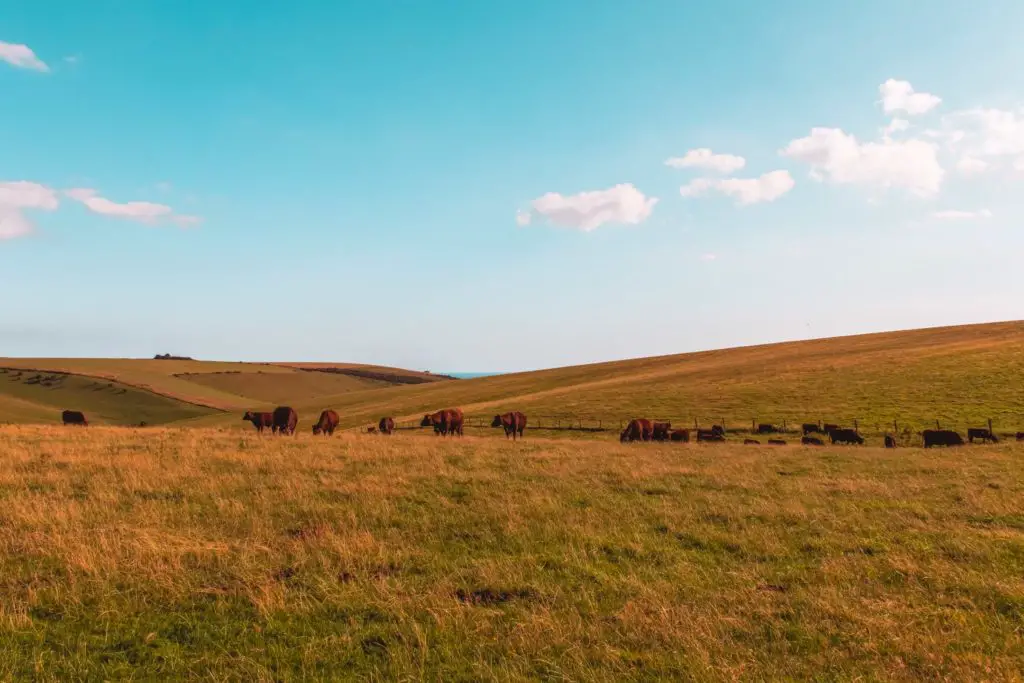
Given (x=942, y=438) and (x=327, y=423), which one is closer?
(x=942, y=438)

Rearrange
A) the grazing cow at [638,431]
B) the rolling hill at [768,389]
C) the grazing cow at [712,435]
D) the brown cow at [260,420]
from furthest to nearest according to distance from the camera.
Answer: the rolling hill at [768,389], the brown cow at [260,420], the grazing cow at [638,431], the grazing cow at [712,435]

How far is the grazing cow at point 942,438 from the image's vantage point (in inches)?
1067

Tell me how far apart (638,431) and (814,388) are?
24617 mm

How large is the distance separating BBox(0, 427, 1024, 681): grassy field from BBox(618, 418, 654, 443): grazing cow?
1725 centimetres

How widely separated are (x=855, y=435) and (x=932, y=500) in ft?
62.2

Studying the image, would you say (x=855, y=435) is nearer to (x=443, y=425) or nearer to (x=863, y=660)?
(x=443, y=425)

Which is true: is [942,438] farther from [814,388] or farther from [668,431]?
[814,388]

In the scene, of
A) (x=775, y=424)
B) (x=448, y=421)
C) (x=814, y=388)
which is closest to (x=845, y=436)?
A: (x=775, y=424)

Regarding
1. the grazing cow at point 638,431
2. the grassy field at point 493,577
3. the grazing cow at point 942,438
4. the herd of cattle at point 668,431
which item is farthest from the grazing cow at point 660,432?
the grassy field at point 493,577

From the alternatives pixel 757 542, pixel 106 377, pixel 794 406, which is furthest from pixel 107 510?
pixel 106 377

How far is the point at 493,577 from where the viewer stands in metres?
7.25

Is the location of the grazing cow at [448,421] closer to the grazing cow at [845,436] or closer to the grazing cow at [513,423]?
the grazing cow at [513,423]

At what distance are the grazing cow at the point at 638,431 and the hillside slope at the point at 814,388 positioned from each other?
8834mm

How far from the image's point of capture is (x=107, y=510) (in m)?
9.94
